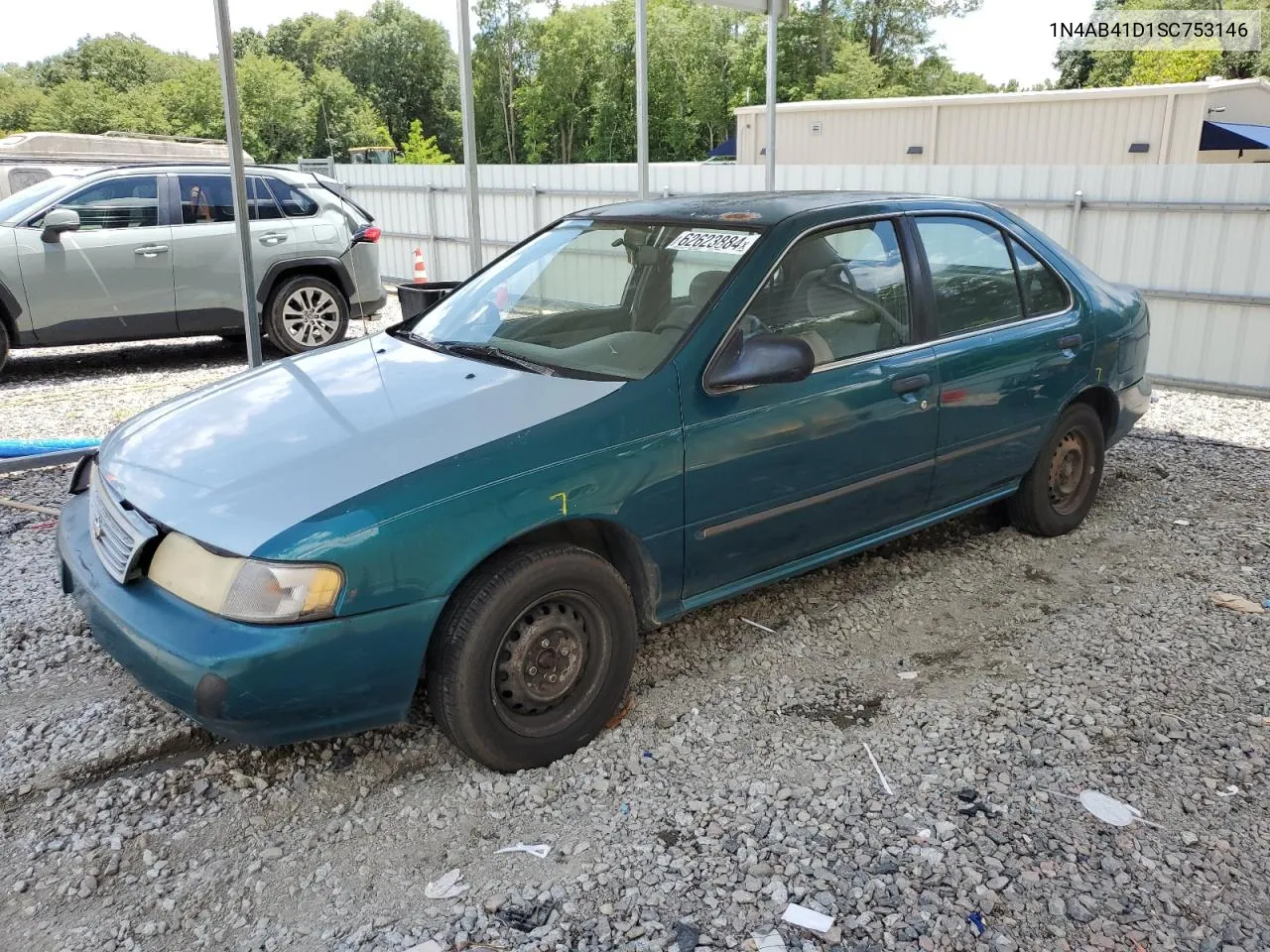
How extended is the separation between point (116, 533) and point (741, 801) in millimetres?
2002

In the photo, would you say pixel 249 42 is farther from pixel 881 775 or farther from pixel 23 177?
pixel 881 775

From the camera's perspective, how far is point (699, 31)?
5716 centimetres

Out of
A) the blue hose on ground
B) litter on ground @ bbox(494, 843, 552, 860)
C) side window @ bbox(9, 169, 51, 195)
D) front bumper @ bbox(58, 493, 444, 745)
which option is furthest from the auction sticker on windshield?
side window @ bbox(9, 169, 51, 195)

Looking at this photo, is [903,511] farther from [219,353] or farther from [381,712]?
[219,353]

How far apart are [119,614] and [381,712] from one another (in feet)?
2.58

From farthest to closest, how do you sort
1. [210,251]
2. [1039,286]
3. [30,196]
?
1. [210,251]
2. [30,196]
3. [1039,286]

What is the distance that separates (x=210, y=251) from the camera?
938 centimetres

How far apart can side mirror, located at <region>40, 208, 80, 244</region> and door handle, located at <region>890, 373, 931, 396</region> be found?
7637mm

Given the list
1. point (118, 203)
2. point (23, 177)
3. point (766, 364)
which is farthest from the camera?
point (23, 177)

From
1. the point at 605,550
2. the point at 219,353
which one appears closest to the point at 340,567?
the point at 605,550

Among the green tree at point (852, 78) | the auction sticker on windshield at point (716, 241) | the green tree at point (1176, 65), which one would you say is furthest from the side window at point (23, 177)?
the green tree at point (852, 78)

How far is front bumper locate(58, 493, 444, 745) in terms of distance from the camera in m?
2.63

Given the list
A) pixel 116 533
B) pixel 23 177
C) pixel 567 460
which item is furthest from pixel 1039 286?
pixel 23 177

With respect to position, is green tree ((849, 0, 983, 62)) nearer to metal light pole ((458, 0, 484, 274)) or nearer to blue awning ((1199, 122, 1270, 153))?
blue awning ((1199, 122, 1270, 153))
